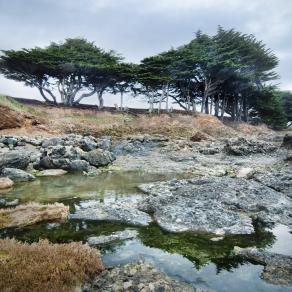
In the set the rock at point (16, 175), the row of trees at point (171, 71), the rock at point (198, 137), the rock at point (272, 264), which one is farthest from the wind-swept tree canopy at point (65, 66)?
the rock at point (272, 264)

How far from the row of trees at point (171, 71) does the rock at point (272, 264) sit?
41199mm

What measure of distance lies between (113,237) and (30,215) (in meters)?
3.05

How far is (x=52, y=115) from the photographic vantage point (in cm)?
4209

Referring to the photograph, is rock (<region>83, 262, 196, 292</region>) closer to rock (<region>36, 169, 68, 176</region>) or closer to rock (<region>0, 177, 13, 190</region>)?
rock (<region>0, 177, 13, 190</region>)

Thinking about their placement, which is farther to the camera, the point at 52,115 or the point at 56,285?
the point at 52,115

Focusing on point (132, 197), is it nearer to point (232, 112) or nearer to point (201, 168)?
point (201, 168)

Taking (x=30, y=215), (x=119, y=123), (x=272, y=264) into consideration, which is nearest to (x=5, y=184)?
(x=30, y=215)

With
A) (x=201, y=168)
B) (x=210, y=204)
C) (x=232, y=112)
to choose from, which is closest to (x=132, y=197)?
(x=210, y=204)

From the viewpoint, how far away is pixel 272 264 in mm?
6848

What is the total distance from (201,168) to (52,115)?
1010 inches

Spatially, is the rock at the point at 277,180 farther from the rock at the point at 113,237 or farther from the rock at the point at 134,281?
the rock at the point at 134,281

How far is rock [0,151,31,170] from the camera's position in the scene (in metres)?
19.2

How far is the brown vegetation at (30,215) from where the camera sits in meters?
9.55

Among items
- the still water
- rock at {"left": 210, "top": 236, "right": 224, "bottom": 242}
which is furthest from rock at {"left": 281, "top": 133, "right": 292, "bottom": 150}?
rock at {"left": 210, "top": 236, "right": 224, "bottom": 242}
